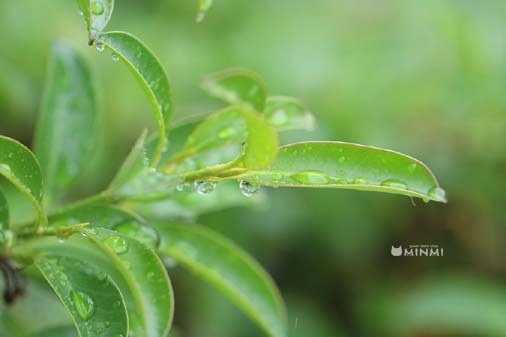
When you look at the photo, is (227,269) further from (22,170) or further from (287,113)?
(22,170)

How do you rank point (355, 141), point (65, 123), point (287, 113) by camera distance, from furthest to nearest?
point (355, 141) → point (65, 123) → point (287, 113)

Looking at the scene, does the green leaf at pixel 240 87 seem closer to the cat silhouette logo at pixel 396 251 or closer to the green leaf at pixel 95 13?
the green leaf at pixel 95 13

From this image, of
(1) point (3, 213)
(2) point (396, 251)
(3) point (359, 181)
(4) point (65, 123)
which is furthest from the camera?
(2) point (396, 251)

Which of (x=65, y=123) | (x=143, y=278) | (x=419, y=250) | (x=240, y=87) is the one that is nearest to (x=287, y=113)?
(x=240, y=87)

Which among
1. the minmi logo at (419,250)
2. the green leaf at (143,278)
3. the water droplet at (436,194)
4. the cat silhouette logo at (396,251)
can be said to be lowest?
the green leaf at (143,278)

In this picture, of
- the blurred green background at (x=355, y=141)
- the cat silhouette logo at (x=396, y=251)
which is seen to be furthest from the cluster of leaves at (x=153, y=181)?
the cat silhouette logo at (x=396, y=251)

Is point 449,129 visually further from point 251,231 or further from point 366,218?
point 251,231

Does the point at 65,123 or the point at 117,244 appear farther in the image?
the point at 65,123

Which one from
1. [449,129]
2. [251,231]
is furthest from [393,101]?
[251,231]
